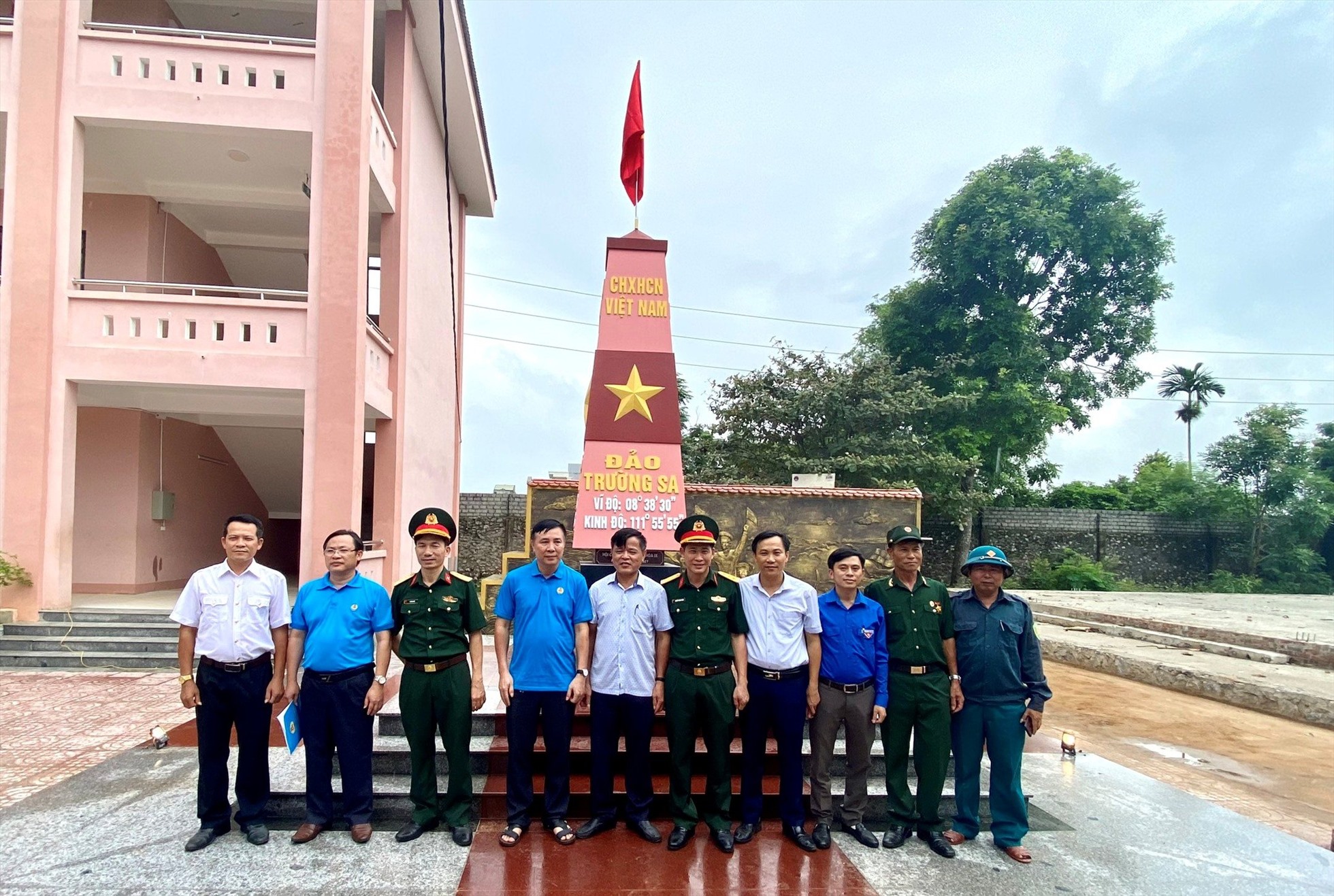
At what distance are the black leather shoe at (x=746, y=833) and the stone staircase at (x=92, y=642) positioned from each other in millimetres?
6418

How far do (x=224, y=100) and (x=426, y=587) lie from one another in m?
7.35

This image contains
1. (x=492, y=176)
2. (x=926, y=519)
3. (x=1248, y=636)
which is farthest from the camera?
(x=926, y=519)

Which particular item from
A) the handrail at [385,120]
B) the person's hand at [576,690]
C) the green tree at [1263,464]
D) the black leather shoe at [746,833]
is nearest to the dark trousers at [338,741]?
the person's hand at [576,690]

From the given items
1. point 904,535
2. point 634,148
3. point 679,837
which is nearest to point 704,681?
point 679,837

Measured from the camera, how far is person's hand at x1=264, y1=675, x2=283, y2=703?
3.36 m

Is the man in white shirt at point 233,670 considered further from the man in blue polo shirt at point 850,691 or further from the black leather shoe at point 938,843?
the black leather shoe at point 938,843

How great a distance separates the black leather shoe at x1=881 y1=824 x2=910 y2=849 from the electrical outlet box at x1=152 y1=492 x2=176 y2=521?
9.80 metres

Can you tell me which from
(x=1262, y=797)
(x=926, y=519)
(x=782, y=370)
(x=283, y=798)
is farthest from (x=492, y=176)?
(x=1262, y=797)

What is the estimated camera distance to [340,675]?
10.8 ft

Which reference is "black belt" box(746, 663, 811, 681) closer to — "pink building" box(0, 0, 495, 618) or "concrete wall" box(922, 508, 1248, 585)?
"pink building" box(0, 0, 495, 618)

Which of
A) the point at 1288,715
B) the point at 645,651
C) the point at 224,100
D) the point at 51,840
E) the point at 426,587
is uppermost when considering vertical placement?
the point at 224,100

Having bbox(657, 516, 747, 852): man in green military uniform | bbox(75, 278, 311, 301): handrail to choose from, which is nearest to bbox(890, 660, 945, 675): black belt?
bbox(657, 516, 747, 852): man in green military uniform

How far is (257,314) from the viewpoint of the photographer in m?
8.35

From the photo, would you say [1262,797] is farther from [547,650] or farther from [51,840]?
[51,840]
